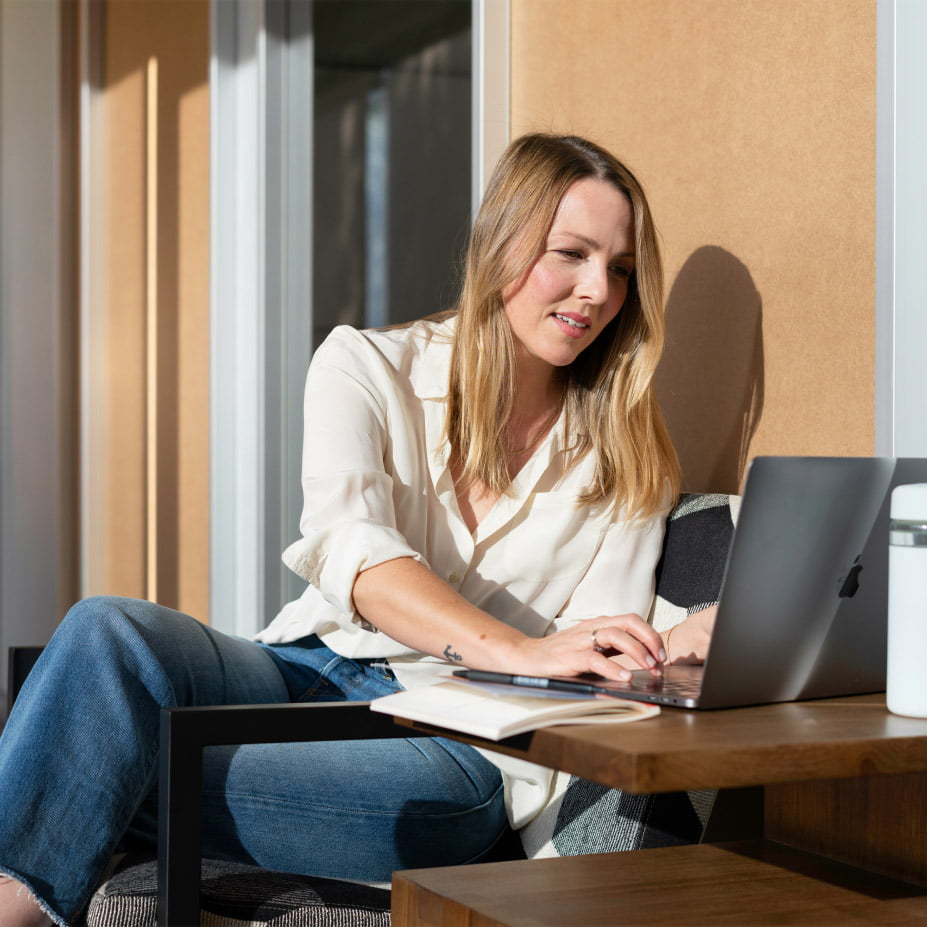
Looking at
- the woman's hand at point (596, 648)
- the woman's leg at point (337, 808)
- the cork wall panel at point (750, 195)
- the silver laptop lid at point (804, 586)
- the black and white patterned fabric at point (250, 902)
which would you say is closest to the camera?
the silver laptop lid at point (804, 586)

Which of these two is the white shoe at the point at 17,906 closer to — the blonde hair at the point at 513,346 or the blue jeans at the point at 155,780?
the blue jeans at the point at 155,780

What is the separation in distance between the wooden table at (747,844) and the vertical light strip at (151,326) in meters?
2.81

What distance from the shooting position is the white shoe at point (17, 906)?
1.29 meters

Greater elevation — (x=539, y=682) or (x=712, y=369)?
(x=712, y=369)

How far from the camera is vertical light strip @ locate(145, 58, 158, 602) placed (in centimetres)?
372

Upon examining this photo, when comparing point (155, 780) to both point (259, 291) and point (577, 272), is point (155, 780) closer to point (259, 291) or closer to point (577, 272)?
point (577, 272)

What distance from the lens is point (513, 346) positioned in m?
1.80

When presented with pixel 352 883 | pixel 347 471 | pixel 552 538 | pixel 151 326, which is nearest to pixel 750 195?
pixel 552 538

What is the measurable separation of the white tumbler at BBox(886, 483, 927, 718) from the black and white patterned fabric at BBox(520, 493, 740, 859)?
0.98 ft

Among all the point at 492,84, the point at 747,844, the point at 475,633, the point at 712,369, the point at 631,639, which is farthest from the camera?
the point at 492,84

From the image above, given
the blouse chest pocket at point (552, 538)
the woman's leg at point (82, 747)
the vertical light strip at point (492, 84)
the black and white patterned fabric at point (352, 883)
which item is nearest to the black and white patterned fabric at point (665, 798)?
the black and white patterned fabric at point (352, 883)

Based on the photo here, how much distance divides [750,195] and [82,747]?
1.16 meters

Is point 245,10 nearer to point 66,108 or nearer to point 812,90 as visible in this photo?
point 66,108

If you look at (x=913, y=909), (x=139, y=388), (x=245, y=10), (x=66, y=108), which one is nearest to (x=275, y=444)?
(x=139, y=388)
